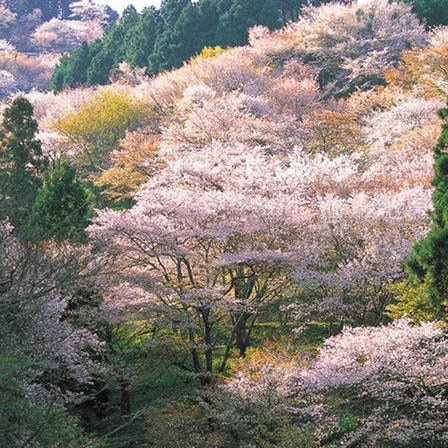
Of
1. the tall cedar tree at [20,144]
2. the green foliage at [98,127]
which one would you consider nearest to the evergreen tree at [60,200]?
the tall cedar tree at [20,144]

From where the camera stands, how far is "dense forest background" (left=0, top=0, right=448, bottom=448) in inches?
443

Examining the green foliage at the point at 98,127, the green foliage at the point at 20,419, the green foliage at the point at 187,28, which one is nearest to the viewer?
the green foliage at the point at 20,419

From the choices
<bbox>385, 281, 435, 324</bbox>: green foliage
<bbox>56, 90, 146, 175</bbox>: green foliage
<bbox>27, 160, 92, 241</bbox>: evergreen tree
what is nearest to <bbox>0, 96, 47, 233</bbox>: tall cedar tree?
<bbox>27, 160, 92, 241</bbox>: evergreen tree

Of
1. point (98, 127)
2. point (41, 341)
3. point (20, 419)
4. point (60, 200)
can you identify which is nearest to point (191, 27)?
point (98, 127)

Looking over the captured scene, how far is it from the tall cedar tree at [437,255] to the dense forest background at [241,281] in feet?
0.15

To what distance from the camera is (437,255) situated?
12289 millimetres

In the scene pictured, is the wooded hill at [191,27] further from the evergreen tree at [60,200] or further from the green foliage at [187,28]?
the evergreen tree at [60,200]

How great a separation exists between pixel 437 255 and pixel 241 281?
22.3ft

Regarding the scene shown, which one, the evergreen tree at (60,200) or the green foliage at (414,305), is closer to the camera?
the green foliage at (414,305)

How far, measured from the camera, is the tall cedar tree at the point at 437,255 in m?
12.2

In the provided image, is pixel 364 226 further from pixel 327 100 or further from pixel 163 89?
pixel 163 89

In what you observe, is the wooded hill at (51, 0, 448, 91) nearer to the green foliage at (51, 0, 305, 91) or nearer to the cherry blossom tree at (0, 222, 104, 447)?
the green foliage at (51, 0, 305, 91)

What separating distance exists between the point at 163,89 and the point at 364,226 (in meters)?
23.4

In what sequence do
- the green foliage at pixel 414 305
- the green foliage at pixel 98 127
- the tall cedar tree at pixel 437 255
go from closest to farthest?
the tall cedar tree at pixel 437 255
the green foliage at pixel 414 305
the green foliage at pixel 98 127
